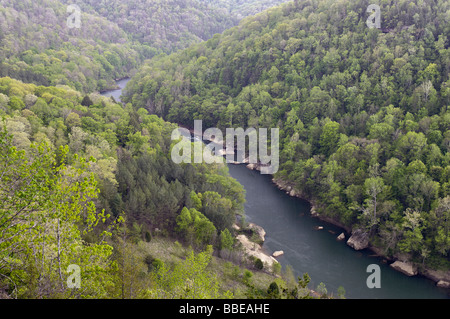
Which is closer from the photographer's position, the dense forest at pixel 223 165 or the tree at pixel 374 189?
the dense forest at pixel 223 165

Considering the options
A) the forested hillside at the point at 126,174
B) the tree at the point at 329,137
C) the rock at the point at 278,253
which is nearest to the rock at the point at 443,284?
the rock at the point at 278,253

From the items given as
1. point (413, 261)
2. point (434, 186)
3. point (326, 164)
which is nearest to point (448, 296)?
point (413, 261)

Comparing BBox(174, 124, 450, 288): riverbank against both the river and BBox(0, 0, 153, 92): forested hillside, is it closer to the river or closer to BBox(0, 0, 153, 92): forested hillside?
the river

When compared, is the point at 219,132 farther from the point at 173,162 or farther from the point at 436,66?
the point at 436,66

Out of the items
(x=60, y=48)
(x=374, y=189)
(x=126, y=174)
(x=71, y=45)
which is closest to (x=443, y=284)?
(x=374, y=189)

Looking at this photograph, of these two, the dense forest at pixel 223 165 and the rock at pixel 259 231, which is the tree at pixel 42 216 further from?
the rock at pixel 259 231

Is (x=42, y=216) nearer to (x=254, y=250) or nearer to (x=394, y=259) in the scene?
(x=254, y=250)
